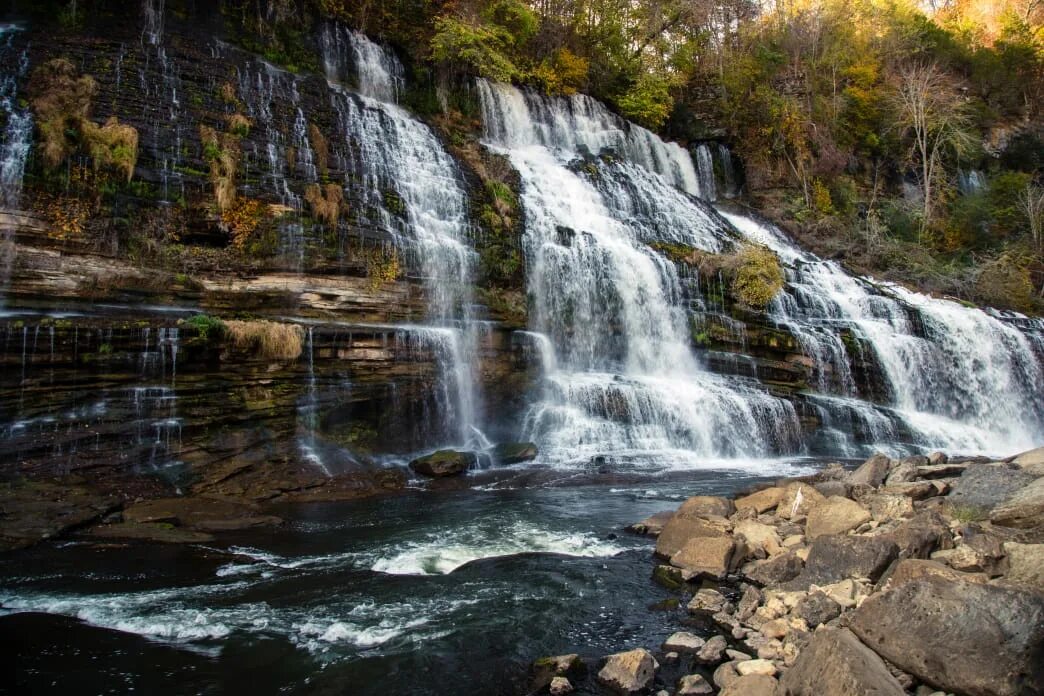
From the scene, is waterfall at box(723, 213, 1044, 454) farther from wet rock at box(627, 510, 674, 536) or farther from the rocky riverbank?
the rocky riverbank

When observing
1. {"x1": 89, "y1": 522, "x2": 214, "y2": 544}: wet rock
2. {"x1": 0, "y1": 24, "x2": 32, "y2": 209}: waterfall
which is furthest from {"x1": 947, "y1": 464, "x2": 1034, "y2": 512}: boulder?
{"x1": 0, "y1": 24, "x2": 32, "y2": 209}: waterfall

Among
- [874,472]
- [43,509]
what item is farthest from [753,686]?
[43,509]

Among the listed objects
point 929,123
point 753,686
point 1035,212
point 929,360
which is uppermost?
point 929,123

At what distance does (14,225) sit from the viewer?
35.1 ft

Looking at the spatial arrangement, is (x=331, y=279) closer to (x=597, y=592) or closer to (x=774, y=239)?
(x=597, y=592)

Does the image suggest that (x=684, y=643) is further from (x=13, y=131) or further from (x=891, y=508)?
(x=13, y=131)

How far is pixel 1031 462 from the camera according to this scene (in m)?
6.75

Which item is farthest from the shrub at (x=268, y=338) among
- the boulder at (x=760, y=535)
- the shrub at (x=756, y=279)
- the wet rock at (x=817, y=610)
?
the shrub at (x=756, y=279)

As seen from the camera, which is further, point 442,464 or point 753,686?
point 442,464

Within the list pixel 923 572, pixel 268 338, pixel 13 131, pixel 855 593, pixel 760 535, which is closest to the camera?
pixel 923 572

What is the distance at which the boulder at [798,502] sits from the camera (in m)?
6.91

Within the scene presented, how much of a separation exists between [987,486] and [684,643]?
3757 millimetres

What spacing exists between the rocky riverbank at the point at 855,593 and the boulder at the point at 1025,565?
0.01 m

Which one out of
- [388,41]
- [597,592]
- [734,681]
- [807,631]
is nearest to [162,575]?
[597,592]
